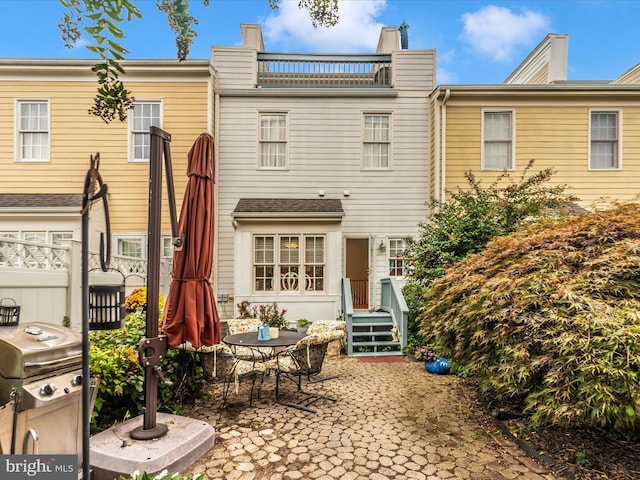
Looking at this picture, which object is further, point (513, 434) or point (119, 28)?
point (513, 434)

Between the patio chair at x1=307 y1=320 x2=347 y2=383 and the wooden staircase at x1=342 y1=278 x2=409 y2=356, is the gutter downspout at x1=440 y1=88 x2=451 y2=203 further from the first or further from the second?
the patio chair at x1=307 y1=320 x2=347 y2=383

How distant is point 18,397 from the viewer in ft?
6.40

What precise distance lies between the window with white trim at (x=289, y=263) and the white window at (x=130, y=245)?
2961mm

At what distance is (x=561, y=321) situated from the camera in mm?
2941

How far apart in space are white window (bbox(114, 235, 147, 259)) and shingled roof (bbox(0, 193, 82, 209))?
119 centimetres

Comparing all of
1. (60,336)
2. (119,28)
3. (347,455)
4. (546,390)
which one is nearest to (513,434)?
(546,390)

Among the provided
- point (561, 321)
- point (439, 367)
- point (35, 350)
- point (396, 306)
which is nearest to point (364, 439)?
point (561, 321)

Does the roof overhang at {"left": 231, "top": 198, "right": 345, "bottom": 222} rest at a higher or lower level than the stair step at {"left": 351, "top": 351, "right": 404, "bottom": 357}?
higher

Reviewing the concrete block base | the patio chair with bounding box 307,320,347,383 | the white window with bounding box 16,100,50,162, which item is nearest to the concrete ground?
the concrete block base

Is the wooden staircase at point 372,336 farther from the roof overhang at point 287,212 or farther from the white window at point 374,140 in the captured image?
the white window at point 374,140

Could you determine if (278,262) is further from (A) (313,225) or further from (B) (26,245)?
(B) (26,245)

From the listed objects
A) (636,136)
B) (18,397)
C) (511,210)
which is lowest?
(18,397)

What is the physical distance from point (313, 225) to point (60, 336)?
6688 millimetres

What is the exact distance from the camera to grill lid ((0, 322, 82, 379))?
2.02 m
